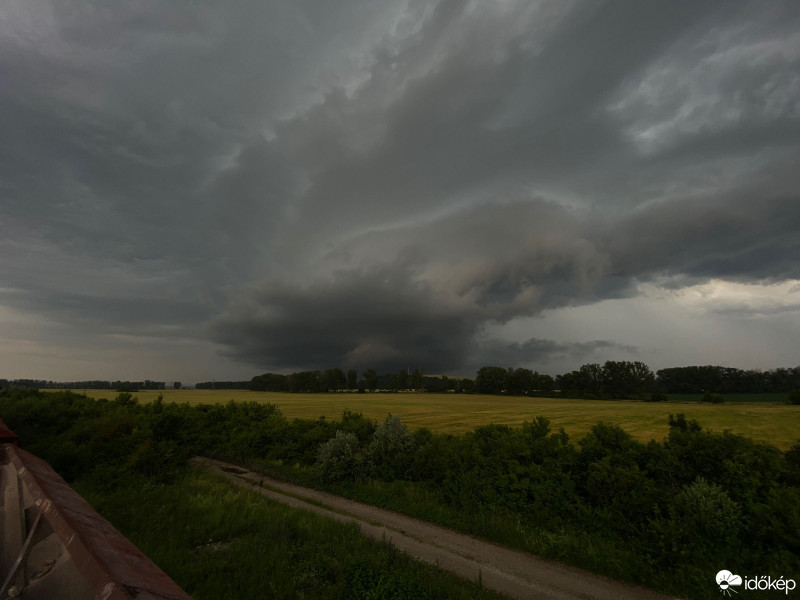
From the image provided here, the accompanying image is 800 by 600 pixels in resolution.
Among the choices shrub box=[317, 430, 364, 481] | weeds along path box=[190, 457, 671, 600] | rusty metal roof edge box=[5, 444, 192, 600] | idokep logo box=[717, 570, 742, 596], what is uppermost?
rusty metal roof edge box=[5, 444, 192, 600]

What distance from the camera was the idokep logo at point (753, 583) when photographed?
27.9ft

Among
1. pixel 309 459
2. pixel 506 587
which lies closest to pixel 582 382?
pixel 309 459

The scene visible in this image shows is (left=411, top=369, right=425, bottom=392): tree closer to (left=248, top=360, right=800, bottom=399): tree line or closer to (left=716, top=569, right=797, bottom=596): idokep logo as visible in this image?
(left=248, top=360, right=800, bottom=399): tree line

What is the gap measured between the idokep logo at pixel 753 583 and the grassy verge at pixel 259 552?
18.6 feet

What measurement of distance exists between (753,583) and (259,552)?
39.0 feet

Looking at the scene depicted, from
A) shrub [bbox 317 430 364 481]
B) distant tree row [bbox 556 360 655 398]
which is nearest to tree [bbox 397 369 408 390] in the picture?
distant tree row [bbox 556 360 655 398]

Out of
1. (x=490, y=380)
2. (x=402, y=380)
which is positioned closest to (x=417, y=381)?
(x=402, y=380)

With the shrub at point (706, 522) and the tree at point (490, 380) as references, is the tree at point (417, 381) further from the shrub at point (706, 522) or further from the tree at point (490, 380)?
the shrub at point (706, 522)

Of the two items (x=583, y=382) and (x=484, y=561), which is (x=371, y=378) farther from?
(x=484, y=561)

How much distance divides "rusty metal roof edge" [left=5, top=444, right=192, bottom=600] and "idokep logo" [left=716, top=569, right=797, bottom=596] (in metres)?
12.4

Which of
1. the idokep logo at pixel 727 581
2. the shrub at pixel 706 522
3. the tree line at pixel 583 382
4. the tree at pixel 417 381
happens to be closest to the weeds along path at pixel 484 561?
the idokep logo at pixel 727 581

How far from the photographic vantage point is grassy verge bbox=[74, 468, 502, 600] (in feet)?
24.5

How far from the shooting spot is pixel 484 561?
10.6 meters

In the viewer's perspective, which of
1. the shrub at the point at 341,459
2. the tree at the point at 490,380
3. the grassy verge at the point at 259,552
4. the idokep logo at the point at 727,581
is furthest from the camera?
the tree at the point at 490,380
